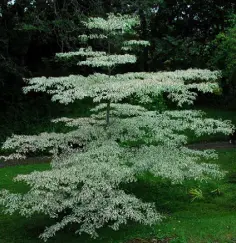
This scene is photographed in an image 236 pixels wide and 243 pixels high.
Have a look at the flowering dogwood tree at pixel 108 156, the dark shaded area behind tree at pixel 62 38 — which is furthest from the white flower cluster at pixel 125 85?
the dark shaded area behind tree at pixel 62 38

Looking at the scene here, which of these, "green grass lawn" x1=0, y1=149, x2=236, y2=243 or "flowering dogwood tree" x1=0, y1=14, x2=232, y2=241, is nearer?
"flowering dogwood tree" x1=0, y1=14, x2=232, y2=241

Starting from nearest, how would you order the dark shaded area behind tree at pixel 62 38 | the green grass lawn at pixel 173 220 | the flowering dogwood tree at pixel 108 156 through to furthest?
the flowering dogwood tree at pixel 108 156 < the green grass lawn at pixel 173 220 < the dark shaded area behind tree at pixel 62 38

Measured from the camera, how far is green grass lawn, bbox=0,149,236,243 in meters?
9.91

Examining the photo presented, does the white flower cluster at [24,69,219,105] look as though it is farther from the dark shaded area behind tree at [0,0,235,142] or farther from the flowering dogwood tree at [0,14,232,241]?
the dark shaded area behind tree at [0,0,235,142]

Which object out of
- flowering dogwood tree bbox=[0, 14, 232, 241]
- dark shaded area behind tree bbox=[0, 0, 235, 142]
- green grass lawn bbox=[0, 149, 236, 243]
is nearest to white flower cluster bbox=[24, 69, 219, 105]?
flowering dogwood tree bbox=[0, 14, 232, 241]

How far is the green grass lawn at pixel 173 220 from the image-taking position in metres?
9.91

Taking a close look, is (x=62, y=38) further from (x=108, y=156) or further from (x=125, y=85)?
(x=125, y=85)

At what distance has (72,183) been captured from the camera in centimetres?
886

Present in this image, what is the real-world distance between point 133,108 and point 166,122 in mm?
1126

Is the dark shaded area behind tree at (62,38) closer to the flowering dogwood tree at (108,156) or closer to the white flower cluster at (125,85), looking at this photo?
the flowering dogwood tree at (108,156)

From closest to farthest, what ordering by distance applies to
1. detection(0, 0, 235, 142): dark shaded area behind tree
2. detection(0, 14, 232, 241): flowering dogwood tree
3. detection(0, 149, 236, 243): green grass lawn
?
detection(0, 14, 232, 241): flowering dogwood tree → detection(0, 149, 236, 243): green grass lawn → detection(0, 0, 235, 142): dark shaded area behind tree

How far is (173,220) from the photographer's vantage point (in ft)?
35.8

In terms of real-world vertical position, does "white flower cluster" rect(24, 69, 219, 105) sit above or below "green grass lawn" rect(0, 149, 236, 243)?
above

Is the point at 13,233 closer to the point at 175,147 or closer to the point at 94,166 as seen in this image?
the point at 94,166
